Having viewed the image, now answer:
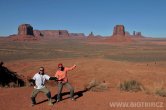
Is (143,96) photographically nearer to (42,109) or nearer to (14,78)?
(42,109)

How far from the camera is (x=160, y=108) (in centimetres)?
841

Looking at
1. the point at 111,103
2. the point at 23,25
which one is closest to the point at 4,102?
the point at 111,103

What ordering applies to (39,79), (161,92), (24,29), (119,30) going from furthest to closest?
(24,29)
(119,30)
(161,92)
(39,79)

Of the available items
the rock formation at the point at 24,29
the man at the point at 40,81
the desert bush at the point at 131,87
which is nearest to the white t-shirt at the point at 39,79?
the man at the point at 40,81

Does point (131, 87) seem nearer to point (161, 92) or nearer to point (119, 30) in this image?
point (161, 92)

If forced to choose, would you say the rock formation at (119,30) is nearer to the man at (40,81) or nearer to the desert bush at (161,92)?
the desert bush at (161,92)

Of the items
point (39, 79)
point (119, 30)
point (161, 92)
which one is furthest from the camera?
point (119, 30)

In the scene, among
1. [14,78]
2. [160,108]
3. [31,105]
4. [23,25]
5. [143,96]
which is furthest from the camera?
[23,25]

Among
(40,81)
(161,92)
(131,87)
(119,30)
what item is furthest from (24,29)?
(40,81)

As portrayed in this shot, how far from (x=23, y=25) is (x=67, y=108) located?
149573 millimetres

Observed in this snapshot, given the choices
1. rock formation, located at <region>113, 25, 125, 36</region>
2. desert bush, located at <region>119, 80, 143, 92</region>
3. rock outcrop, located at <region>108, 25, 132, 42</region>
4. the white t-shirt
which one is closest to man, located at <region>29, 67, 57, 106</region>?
the white t-shirt

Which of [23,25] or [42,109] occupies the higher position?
[23,25]

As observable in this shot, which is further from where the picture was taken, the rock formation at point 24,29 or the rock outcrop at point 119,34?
the rock formation at point 24,29

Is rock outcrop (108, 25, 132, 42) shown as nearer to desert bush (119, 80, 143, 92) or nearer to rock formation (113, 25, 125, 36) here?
rock formation (113, 25, 125, 36)
